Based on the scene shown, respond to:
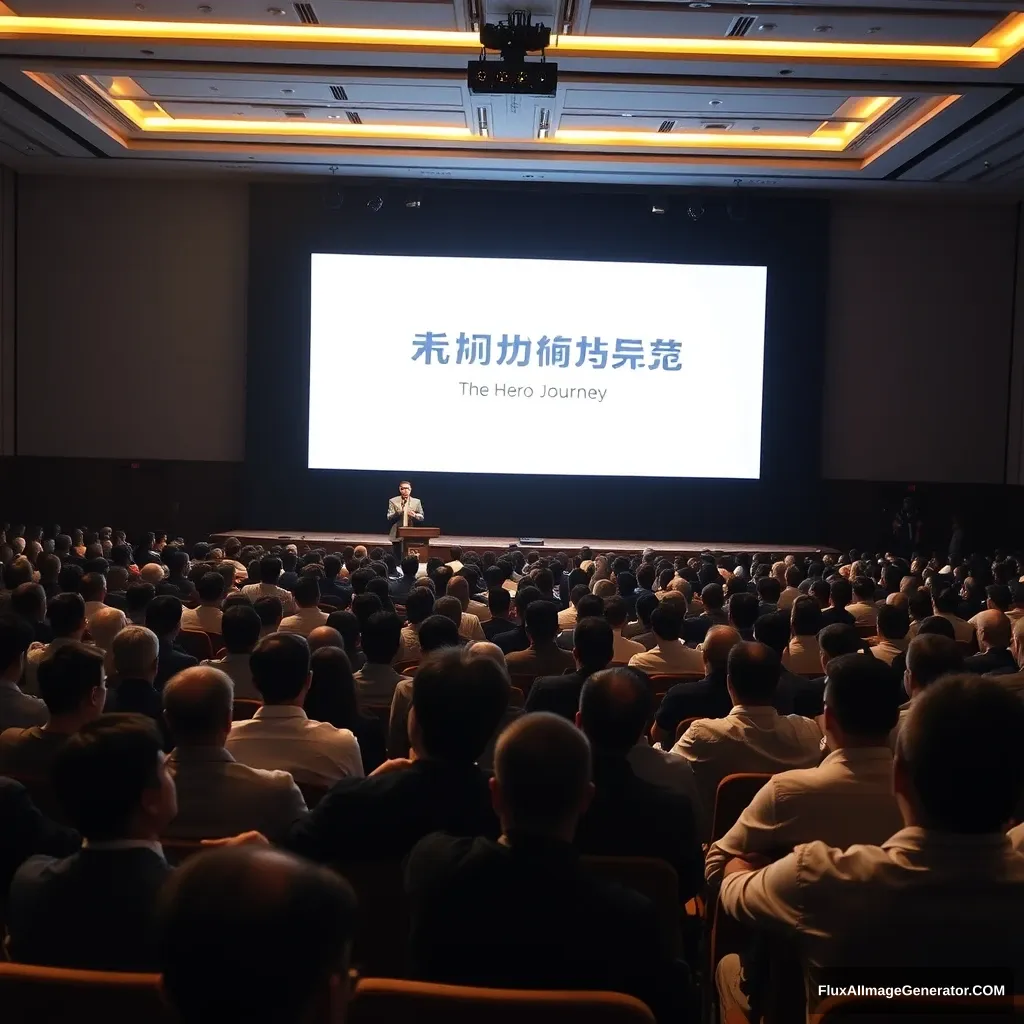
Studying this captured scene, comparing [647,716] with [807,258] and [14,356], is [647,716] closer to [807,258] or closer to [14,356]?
[807,258]

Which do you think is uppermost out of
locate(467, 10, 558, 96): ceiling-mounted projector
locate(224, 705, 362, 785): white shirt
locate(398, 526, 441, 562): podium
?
locate(467, 10, 558, 96): ceiling-mounted projector

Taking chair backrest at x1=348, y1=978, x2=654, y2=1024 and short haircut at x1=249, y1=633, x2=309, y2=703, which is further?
short haircut at x1=249, y1=633, x2=309, y2=703

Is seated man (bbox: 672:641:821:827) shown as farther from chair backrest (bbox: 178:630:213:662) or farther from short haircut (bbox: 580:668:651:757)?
chair backrest (bbox: 178:630:213:662)

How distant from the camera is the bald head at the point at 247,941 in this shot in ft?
3.19

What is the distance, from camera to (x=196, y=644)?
5.00m

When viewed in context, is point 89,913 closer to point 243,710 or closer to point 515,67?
point 243,710

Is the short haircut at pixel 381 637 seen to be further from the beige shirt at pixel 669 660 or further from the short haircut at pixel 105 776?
the short haircut at pixel 105 776

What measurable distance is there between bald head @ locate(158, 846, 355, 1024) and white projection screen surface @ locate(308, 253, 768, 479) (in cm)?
1230

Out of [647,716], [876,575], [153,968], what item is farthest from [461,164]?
[153,968]

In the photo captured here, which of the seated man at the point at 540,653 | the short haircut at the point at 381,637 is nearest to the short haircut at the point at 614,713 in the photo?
the short haircut at the point at 381,637

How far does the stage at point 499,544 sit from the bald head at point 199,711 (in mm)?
9056

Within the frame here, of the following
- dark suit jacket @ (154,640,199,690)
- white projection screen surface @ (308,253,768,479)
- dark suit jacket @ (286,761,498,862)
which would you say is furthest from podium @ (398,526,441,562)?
dark suit jacket @ (286,761,498,862)

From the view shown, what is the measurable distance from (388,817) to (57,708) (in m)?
1.23

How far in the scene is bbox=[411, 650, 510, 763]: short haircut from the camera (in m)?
2.18
